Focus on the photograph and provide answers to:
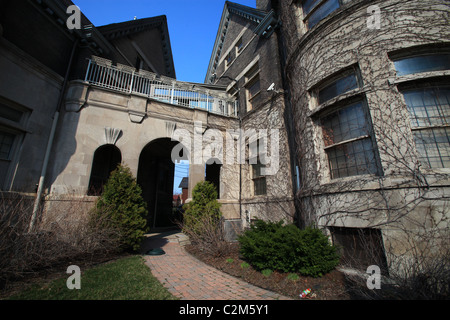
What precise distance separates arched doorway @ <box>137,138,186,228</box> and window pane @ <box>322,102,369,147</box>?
313 inches

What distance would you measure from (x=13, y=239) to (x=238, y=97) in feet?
37.7

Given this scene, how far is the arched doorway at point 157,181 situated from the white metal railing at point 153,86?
8.59ft

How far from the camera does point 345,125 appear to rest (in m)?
5.25

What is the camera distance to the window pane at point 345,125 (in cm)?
491

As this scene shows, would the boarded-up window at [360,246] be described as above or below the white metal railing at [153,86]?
below

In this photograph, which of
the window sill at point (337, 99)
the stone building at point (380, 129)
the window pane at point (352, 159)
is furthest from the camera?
the window sill at point (337, 99)

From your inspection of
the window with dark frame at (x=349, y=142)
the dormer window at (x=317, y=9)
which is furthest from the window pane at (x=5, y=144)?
the dormer window at (x=317, y=9)

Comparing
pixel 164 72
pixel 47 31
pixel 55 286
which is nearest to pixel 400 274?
pixel 55 286

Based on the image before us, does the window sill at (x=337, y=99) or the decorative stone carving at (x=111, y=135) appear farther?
the decorative stone carving at (x=111, y=135)

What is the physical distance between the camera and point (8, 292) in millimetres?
3449

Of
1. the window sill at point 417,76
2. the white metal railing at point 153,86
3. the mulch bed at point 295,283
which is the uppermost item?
the white metal railing at point 153,86

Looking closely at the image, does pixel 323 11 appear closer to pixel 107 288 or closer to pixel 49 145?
pixel 107 288

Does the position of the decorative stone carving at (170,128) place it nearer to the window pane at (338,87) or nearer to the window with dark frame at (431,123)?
the window pane at (338,87)

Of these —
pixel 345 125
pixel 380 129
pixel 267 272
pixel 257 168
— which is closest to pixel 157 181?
pixel 257 168
